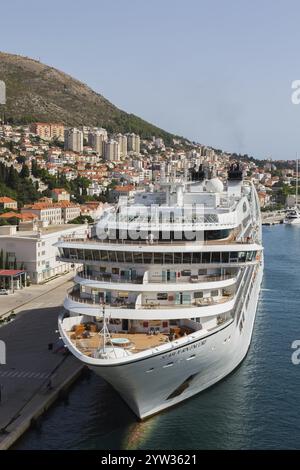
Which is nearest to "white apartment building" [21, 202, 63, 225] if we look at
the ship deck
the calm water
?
the calm water

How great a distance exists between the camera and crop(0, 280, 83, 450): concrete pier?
54.1ft

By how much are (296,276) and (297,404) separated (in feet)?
76.0

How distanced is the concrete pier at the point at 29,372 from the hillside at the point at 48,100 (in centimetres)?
12960

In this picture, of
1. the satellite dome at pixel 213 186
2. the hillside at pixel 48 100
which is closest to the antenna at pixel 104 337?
the satellite dome at pixel 213 186

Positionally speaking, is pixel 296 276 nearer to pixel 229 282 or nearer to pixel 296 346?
pixel 296 346

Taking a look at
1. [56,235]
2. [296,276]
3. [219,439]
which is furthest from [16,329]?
[296,276]

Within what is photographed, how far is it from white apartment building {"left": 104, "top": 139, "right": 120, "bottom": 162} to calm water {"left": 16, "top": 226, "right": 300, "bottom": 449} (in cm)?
12160

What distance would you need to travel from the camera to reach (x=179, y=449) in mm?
15562

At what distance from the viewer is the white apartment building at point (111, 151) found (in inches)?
5551

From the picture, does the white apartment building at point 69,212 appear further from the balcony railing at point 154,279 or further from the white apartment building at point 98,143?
the white apartment building at point 98,143

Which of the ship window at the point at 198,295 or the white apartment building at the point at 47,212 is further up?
the white apartment building at the point at 47,212

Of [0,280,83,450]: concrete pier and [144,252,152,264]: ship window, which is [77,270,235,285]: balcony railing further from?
[0,280,83,450]: concrete pier

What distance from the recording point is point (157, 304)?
57.2ft

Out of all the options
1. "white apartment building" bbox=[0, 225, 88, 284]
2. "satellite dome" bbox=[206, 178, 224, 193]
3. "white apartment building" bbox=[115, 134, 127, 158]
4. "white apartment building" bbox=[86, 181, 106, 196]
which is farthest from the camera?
"white apartment building" bbox=[115, 134, 127, 158]
